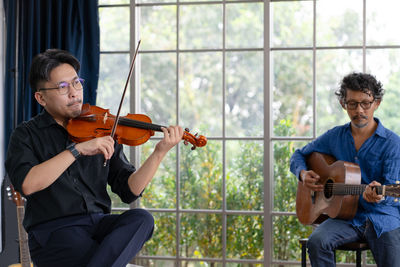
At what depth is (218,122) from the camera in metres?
8.40

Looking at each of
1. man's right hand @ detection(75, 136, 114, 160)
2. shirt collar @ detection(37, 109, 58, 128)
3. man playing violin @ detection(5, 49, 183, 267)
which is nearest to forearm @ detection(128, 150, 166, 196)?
man playing violin @ detection(5, 49, 183, 267)

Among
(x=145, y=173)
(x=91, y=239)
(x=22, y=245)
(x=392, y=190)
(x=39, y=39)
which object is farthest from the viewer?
(x=39, y=39)

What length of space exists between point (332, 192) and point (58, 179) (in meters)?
1.43

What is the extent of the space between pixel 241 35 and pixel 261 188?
4647 mm

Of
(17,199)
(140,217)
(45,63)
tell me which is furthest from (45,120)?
(17,199)

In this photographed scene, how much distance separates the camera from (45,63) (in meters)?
2.01

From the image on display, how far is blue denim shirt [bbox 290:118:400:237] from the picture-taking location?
250 cm

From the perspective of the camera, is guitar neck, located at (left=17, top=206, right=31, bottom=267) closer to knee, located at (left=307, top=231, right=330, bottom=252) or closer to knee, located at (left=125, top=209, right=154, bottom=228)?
knee, located at (left=125, top=209, right=154, bottom=228)

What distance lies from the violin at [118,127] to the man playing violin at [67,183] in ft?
0.18

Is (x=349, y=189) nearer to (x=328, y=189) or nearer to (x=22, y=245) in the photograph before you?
(x=328, y=189)

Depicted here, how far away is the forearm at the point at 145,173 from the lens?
6.66 ft

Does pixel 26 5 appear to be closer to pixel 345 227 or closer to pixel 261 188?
pixel 261 188

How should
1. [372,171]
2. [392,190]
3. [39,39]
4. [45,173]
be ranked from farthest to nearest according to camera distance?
[39,39] → [372,171] → [392,190] → [45,173]

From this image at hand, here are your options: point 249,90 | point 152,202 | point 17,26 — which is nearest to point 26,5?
point 17,26
